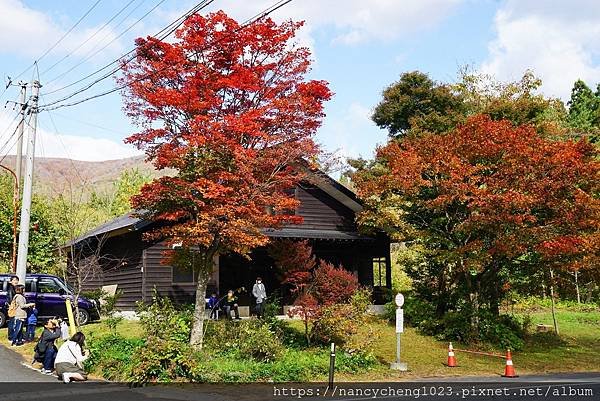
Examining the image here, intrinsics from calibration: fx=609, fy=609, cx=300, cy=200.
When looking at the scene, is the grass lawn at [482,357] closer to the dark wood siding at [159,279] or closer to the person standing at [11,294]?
the dark wood siding at [159,279]

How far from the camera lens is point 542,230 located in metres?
19.4

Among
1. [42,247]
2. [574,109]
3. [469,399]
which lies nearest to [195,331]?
[469,399]

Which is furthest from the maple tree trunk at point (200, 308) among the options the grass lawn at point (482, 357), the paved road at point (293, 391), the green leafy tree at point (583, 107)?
the green leafy tree at point (583, 107)

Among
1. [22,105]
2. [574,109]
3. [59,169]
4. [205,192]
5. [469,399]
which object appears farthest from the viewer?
[59,169]

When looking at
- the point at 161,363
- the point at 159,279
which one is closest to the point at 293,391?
the point at 161,363

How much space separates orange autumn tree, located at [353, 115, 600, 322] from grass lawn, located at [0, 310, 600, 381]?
2.51 meters

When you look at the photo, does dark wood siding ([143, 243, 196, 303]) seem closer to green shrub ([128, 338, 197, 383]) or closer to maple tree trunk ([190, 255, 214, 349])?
maple tree trunk ([190, 255, 214, 349])

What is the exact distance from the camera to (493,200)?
63.2 feet

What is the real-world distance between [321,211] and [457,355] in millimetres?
9753

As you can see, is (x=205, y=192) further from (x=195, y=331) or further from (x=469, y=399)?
(x=469, y=399)

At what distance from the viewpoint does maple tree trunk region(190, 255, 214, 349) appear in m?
16.3

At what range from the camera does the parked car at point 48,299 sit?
21344 mm

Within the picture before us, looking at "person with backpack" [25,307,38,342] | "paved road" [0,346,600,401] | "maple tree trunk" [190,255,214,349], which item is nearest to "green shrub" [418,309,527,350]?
"paved road" [0,346,600,401]

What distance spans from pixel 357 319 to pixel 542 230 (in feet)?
22.6
